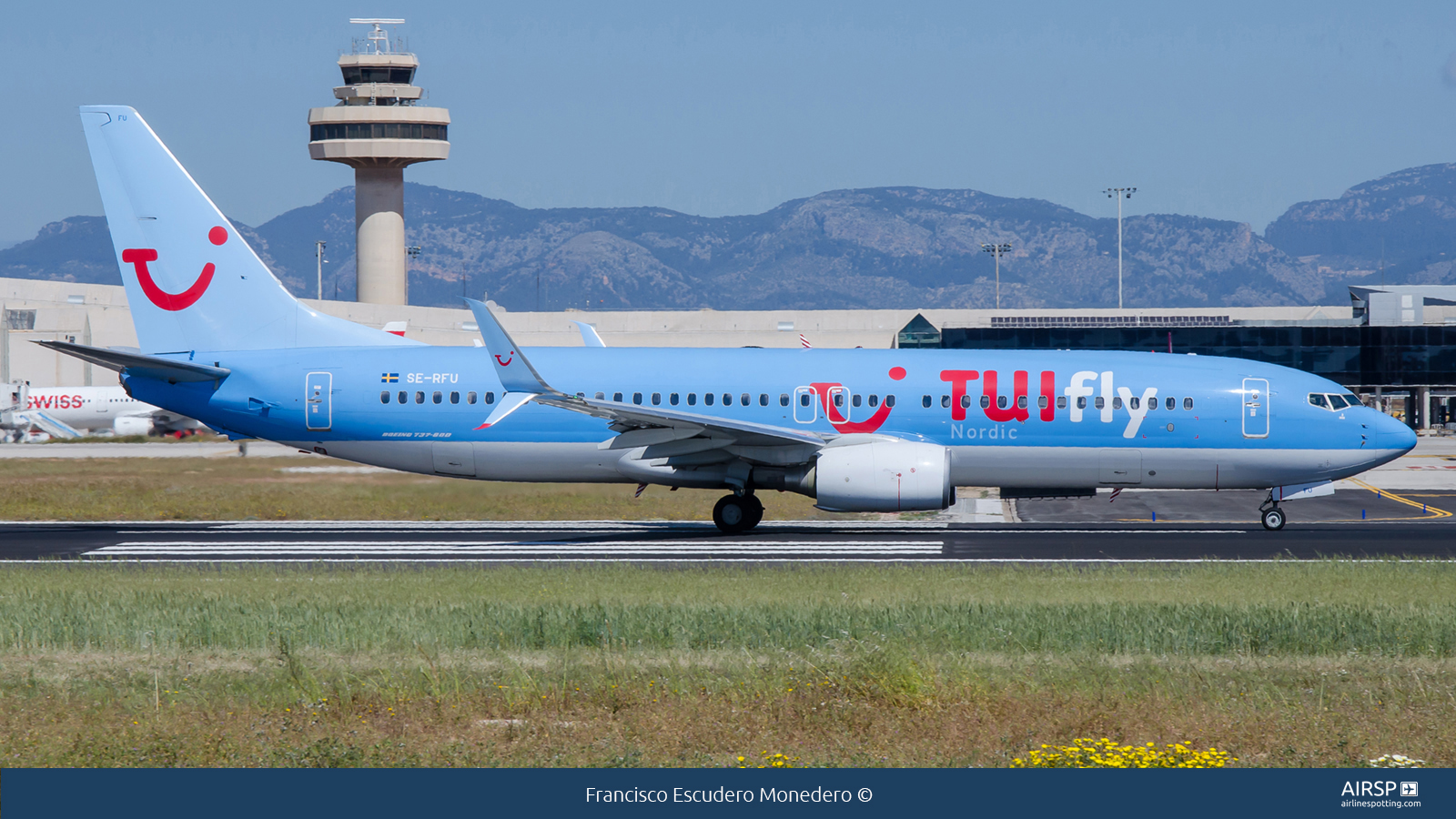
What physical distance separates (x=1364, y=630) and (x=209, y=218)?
81.5 ft

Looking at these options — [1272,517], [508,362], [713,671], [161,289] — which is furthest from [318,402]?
[1272,517]

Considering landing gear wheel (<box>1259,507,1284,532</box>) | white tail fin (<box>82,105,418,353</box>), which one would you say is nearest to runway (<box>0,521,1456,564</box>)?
landing gear wheel (<box>1259,507,1284,532</box>)

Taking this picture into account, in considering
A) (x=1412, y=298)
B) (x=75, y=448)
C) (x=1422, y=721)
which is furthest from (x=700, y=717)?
(x=1412, y=298)

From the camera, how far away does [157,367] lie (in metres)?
28.8

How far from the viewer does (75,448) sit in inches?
2687

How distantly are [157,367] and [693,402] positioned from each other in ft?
36.8

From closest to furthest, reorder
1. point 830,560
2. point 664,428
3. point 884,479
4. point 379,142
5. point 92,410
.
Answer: point 830,560 → point 884,479 → point 664,428 → point 92,410 → point 379,142

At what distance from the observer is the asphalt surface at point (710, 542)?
24469 mm

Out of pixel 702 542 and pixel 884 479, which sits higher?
pixel 884 479

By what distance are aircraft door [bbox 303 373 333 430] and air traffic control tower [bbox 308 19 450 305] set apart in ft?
315

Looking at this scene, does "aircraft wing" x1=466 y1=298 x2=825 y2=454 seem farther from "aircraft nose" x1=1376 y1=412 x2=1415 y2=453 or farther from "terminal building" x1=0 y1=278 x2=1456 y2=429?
"terminal building" x1=0 y1=278 x2=1456 y2=429

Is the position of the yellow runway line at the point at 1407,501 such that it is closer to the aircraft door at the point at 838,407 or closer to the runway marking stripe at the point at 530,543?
the runway marking stripe at the point at 530,543

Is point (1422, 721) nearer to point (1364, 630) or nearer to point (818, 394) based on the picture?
point (1364, 630)

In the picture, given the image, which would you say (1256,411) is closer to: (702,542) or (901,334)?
(702,542)
